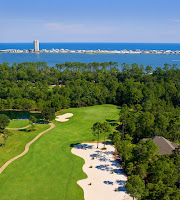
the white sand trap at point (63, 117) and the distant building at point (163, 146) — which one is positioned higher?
the distant building at point (163, 146)

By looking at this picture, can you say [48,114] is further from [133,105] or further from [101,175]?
[133,105]

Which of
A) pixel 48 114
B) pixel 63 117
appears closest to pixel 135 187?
pixel 48 114

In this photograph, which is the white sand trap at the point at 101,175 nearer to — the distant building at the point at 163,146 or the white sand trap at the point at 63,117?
the distant building at the point at 163,146

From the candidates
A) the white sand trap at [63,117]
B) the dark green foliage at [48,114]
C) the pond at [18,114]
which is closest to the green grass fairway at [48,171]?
the dark green foliage at [48,114]

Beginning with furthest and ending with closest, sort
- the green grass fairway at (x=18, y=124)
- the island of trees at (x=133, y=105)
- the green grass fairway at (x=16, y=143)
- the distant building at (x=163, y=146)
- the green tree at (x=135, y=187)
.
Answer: the green grass fairway at (x=18, y=124)
the green grass fairway at (x=16, y=143)
the distant building at (x=163, y=146)
the island of trees at (x=133, y=105)
the green tree at (x=135, y=187)

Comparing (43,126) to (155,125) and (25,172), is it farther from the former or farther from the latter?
(155,125)

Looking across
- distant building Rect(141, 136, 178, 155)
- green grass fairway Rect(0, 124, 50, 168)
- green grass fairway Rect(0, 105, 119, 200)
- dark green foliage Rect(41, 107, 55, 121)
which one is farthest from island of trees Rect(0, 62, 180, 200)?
green grass fairway Rect(0, 124, 50, 168)

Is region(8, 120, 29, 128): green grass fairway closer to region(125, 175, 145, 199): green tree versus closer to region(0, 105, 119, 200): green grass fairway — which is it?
region(0, 105, 119, 200): green grass fairway
